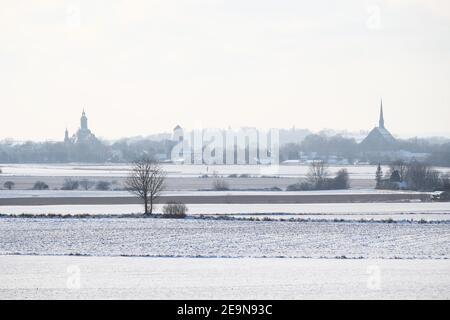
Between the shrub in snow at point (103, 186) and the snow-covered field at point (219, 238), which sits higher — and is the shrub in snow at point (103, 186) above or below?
above

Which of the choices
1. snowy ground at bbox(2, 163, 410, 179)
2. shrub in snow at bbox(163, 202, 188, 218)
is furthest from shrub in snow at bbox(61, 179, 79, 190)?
shrub in snow at bbox(163, 202, 188, 218)

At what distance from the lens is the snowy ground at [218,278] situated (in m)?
20.9

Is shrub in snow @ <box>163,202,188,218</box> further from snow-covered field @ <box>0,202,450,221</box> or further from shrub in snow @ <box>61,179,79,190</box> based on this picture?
shrub in snow @ <box>61,179,79,190</box>

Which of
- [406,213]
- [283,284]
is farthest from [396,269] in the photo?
[406,213]

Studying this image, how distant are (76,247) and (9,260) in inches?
184

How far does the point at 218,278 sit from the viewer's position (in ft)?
76.6

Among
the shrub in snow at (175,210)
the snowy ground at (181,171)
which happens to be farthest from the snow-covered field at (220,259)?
the snowy ground at (181,171)

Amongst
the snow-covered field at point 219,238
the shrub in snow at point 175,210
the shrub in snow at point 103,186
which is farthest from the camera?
the shrub in snow at point 103,186

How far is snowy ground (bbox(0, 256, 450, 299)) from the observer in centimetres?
2088

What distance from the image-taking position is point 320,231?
38.5 metres

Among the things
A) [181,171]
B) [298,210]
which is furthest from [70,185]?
[181,171]

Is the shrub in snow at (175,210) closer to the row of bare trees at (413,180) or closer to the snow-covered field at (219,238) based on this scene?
the snow-covered field at (219,238)

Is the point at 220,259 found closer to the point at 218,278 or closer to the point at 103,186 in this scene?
the point at 218,278

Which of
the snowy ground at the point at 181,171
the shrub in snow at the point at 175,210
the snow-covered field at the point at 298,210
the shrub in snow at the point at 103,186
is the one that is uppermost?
the snowy ground at the point at 181,171
